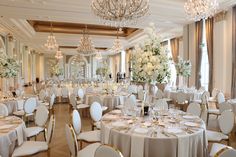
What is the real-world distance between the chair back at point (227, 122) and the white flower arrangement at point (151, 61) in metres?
1.23

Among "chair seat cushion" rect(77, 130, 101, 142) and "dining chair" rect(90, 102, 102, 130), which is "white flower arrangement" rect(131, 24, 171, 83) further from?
"dining chair" rect(90, 102, 102, 130)

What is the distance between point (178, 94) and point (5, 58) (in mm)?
6061

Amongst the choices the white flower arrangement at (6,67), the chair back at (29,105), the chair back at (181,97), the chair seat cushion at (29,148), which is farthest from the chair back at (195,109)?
the white flower arrangement at (6,67)

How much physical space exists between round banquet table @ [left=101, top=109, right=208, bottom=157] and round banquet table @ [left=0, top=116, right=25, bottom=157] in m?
1.35

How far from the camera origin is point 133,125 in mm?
3230

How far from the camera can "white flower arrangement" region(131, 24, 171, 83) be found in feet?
11.0

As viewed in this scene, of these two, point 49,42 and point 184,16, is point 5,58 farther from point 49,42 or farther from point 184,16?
point 184,16

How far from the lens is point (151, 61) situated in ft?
11.0

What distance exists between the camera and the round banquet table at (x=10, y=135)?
9.61 ft

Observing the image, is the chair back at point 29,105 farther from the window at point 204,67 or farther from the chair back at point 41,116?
the window at point 204,67

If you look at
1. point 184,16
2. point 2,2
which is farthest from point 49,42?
point 184,16

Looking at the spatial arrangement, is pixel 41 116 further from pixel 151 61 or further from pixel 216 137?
pixel 216 137

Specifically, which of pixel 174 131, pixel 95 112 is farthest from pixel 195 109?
pixel 95 112

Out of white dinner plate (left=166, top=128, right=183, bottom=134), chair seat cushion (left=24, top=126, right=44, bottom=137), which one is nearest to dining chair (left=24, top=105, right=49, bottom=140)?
chair seat cushion (left=24, top=126, right=44, bottom=137)
